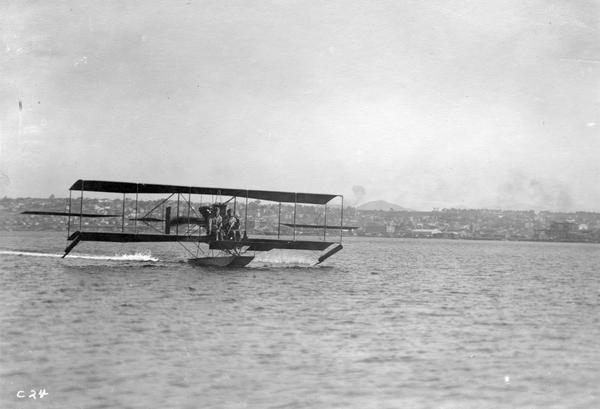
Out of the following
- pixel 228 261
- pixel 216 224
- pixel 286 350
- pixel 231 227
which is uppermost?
pixel 216 224

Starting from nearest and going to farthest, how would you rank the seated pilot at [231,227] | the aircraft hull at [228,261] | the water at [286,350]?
the water at [286,350]
the seated pilot at [231,227]
the aircraft hull at [228,261]

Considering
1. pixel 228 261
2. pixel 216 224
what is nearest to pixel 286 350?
pixel 216 224

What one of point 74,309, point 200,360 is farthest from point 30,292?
point 200,360

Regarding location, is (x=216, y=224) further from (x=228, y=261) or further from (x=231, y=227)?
(x=228, y=261)

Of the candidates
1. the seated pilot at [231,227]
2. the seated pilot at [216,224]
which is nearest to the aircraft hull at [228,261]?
the seated pilot at [231,227]

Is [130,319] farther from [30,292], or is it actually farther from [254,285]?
[254,285]

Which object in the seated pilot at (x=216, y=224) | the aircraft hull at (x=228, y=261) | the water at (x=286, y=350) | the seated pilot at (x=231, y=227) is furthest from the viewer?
the aircraft hull at (x=228, y=261)

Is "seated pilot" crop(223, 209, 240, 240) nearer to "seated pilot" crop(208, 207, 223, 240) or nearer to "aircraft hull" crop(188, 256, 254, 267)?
"seated pilot" crop(208, 207, 223, 240)

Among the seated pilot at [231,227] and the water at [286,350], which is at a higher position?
the seated pilot at [231,227]

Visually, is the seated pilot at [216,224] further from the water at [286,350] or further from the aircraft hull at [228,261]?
the water at [286,350]

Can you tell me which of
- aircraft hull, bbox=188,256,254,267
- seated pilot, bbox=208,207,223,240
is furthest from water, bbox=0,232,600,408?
aircraft hull, bbox=188,256,254,267
